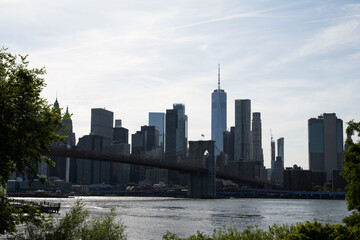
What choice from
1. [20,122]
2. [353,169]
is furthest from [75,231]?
[353,169]

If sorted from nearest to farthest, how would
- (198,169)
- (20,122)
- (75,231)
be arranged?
(20,122) < (75,231) < (198,169)

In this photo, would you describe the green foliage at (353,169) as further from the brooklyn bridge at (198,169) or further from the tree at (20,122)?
the brooklyn bridge at (198,169)

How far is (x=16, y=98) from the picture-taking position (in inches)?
662

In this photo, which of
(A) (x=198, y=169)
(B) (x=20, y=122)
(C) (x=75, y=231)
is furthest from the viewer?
(A) (x=198, y=169)

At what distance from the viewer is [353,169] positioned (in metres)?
26.5

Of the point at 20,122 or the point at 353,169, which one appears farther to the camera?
Answer: the point at 353,169

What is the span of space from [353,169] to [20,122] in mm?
19043

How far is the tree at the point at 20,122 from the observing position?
16172mm

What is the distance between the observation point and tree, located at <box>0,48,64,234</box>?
16.2 m

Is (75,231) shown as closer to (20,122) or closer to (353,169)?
(20,122)

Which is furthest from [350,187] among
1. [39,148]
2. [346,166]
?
[39,148]

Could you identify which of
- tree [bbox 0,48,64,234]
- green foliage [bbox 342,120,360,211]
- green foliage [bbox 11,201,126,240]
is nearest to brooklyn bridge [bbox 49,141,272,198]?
green foliage [bbox 11,201,126,240]

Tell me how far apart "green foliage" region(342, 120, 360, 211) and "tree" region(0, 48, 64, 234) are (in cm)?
1736

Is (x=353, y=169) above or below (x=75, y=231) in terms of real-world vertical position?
above
